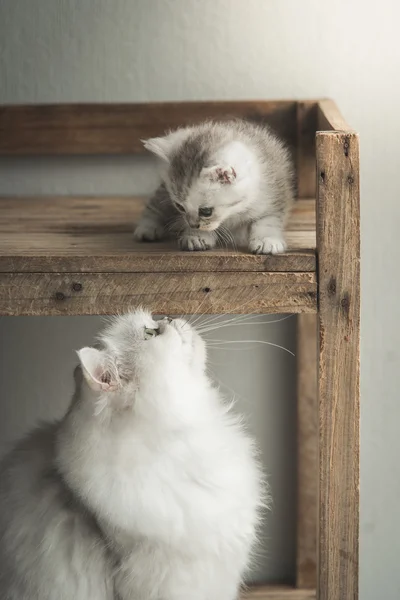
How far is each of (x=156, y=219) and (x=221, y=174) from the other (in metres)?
0.18

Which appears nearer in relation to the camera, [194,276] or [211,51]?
[194,276]

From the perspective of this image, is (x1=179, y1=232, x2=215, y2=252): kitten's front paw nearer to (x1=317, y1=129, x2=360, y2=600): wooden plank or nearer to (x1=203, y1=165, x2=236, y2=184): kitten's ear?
(x1=203, y1=165, x2=236, y2=184): kitten's ear

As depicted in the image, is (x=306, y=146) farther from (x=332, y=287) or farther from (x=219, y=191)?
(x=332, y=287)

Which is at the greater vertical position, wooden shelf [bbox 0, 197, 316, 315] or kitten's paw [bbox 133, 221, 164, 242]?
kitten's paw [bbox 133, 221, 164, 242]

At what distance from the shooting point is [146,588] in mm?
1213

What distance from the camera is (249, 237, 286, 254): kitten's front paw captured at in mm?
1199

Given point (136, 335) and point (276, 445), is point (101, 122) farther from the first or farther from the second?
point (276, 445)

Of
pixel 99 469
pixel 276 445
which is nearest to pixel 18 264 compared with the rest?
pixel 99 469

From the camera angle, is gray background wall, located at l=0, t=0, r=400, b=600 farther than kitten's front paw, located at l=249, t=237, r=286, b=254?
Yes

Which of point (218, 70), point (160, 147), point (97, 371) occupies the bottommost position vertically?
point (97, 371)

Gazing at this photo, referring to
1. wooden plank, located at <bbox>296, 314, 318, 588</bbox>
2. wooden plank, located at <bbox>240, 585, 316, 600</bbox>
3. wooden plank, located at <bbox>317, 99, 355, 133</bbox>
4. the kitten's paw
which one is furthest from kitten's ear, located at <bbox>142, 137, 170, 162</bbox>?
wooden plank, located at <bbox>240, 585, 316, 600</bbox>

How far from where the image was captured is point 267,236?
1.25 m

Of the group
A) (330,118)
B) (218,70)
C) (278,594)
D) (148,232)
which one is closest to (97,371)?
(148,232)

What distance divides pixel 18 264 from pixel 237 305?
1.03 ft
